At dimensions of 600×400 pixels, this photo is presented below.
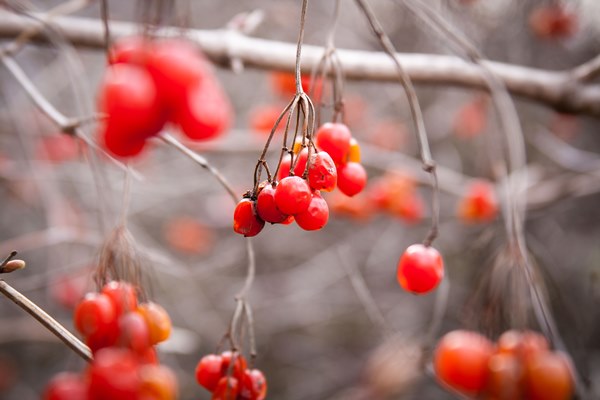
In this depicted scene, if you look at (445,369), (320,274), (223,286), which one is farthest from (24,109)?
(445,369)

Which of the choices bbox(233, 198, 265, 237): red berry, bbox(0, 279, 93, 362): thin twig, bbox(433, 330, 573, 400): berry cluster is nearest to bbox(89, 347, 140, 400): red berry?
bbox(0, 279, 93, 362): thin twig

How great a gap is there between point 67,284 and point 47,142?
Result: 3.14 feet

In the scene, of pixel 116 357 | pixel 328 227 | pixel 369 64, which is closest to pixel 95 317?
pixel 116 357

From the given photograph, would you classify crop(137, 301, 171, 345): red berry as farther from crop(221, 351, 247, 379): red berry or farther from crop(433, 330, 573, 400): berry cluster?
crop(433, 330, 573, 400): berry cluster

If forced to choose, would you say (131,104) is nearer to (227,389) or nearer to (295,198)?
(295,198)

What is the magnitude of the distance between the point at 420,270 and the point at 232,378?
1.27 feet

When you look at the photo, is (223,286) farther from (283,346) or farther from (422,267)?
(422,267)

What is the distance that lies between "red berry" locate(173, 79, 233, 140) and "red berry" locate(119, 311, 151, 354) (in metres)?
0.26

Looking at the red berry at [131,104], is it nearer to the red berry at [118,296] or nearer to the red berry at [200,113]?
the red berry at [200,113]

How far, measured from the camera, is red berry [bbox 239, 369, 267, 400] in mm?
779

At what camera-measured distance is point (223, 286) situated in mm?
3768

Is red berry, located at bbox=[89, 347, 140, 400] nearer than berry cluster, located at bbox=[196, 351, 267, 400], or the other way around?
red berry, located at bbox=[89, 347, 140, 400]

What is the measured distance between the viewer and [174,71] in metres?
0.43

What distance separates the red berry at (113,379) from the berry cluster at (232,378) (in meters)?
0.28
